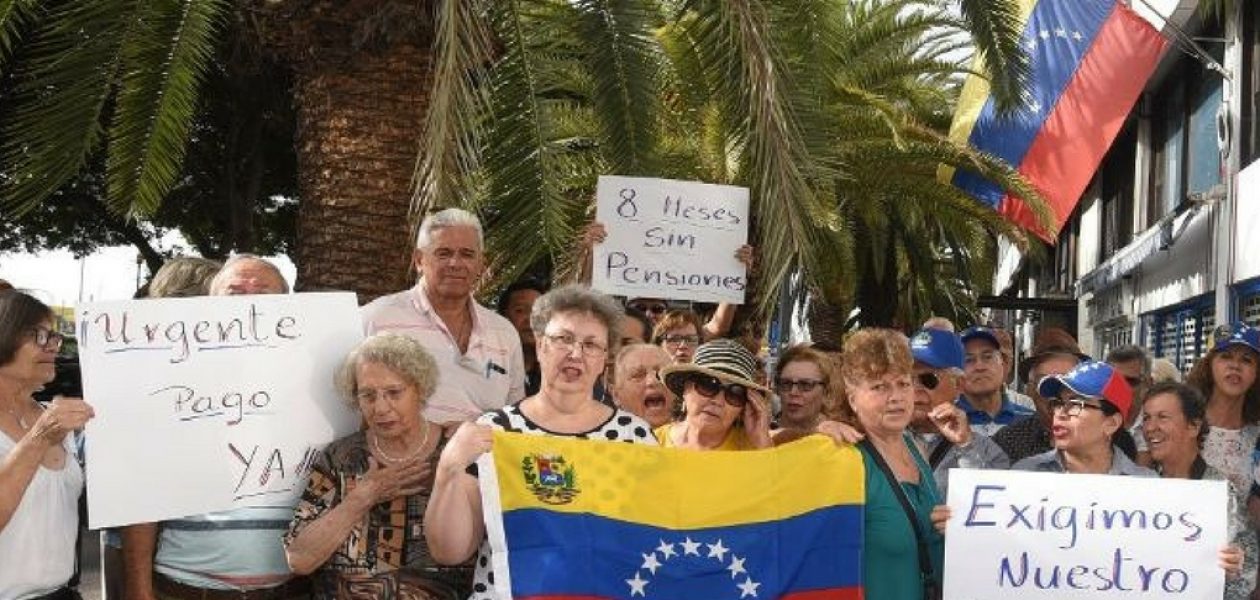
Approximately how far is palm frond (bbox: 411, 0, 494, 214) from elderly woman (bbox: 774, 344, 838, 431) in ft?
5.91

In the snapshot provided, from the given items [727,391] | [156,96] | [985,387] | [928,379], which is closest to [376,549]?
[727,391]

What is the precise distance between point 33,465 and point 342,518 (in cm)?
82

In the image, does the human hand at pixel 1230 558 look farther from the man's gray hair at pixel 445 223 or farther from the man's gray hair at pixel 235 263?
the man's gray hair at pixel 235 263

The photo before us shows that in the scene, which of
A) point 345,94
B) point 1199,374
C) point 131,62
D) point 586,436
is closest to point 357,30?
point 345,94

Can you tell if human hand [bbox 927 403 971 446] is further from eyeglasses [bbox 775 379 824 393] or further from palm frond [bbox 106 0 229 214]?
palm frond [bbox 106 0 229 214]

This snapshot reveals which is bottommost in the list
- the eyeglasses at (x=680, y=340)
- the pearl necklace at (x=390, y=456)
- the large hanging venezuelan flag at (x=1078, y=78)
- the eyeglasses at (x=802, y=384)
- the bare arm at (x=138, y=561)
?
the bare arm at (x=138, y=561)

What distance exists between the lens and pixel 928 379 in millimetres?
5703

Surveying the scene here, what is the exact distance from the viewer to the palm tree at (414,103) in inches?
251

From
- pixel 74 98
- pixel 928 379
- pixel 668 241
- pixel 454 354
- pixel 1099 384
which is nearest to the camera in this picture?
pixel 1099 384

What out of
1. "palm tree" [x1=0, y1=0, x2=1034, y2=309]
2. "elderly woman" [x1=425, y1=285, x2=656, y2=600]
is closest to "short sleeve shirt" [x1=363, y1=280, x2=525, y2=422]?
"palm tree" [x1=0, y1=0, x2=1034, y2=309]

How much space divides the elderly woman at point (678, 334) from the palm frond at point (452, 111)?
1.21 meters

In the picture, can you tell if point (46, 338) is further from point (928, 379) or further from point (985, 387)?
point (985, 387)

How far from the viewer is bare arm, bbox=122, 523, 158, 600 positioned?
14.4ft

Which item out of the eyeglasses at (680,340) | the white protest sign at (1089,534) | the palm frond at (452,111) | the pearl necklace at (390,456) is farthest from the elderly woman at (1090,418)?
the palm frond at (452,111)
